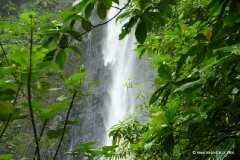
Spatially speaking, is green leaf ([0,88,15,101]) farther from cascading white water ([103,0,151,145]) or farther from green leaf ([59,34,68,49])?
cascading white water ([103,0,151,145])

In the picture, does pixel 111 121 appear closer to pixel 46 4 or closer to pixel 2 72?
pixel 46 4

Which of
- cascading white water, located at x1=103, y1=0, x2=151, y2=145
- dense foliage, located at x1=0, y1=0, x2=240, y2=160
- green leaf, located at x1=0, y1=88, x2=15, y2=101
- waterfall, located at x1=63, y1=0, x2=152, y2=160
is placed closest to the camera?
dense foliage, located at x1=0, y1=0, x2=240, y2=160

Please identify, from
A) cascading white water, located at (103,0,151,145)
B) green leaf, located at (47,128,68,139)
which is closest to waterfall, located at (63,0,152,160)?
cascading white water, located at (103,0,151,145)

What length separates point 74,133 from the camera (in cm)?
761

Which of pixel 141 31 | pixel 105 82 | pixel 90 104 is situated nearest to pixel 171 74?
pixel 141 31

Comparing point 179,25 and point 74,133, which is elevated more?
point 74,133

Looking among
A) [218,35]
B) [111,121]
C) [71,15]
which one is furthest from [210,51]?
[111,121]

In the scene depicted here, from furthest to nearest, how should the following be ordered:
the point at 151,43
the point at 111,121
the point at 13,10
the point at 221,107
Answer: the point at 13,10
the point at 111,121
the point at 151,43
the point at 221,107

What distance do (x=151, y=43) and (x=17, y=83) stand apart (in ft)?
3.42

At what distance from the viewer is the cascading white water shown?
20.0 feet

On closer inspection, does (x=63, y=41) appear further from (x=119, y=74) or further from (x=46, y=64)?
(x=119, y=74)

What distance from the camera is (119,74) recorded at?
7.10 m

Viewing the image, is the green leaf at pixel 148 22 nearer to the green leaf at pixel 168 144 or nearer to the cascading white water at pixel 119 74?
the green leaf at pixel 168 144

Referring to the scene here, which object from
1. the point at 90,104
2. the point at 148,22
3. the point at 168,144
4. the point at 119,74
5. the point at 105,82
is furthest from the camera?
the point at 90,104
